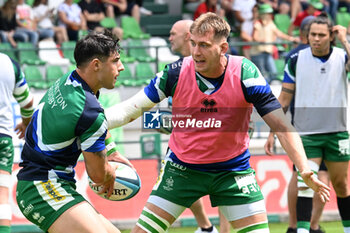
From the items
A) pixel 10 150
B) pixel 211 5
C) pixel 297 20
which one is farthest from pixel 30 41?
pixel 10 150

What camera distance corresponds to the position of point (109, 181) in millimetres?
4926

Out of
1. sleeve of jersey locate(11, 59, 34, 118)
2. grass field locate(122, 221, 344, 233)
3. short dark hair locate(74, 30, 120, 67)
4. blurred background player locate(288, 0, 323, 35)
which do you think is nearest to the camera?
short dark hair locate(74, 30, 120, 67)

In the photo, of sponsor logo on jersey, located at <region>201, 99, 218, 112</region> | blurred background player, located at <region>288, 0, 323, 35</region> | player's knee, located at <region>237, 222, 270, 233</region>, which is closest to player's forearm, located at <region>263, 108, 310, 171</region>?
sponsor logo on jersey, located at <region>201, 99, 218, 112</region>

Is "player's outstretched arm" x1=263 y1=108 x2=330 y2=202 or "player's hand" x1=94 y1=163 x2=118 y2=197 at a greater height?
"player's outstretched arm" x1=263 y1=108 x2=330 y2=202

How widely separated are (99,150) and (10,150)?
2543 mm

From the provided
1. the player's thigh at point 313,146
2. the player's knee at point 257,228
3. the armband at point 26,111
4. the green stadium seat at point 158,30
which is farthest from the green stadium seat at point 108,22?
the player's knee at point 257,228

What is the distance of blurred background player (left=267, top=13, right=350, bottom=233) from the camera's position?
734cm

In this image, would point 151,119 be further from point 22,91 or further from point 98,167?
point 98,167

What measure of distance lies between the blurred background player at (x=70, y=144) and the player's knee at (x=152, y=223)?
41cm

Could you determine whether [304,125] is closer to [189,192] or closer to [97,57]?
[189,192]

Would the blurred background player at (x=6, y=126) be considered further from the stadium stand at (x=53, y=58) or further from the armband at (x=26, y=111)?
the stadium stand at (x=53, y=58)

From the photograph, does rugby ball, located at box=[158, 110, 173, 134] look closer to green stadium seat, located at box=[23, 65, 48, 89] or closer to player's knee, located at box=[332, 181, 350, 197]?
player's knee, located at box=[332, 181, 350, 197]

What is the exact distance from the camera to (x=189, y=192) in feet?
17.5

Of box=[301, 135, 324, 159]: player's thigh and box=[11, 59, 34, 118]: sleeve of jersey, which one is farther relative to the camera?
box=[301, 135, 324, 159]: player's thigh
